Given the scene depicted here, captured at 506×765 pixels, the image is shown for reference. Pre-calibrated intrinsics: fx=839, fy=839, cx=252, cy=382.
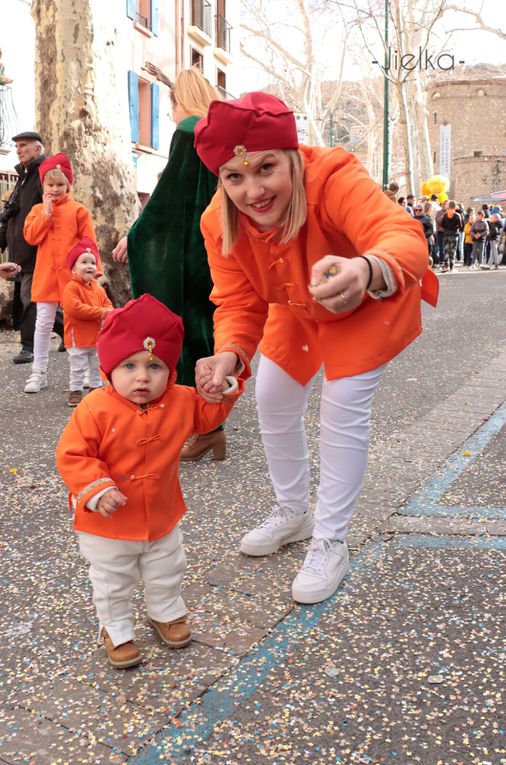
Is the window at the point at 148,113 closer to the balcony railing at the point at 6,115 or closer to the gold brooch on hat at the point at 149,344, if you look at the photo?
the balcony railing at the point at 6,115

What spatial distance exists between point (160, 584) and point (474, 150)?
239 feet

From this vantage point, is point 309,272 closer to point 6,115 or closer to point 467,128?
point 6,115

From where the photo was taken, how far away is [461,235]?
80.0 feet

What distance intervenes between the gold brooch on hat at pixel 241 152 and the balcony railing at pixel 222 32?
30.1 meters

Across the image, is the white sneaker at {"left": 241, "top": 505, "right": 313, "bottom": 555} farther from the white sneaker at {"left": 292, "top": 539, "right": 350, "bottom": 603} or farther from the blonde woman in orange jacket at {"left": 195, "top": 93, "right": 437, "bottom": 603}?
the white sneaker at {"left": 292, "top": 539, "right": 350, "bottom": 603}

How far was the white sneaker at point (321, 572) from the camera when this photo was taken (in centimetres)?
260

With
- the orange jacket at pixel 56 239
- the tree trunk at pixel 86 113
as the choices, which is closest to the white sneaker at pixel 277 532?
the orange jacket at pixel 56 239

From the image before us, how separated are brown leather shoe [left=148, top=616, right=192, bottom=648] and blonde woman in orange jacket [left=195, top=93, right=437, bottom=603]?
41cm

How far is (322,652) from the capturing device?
2311mm

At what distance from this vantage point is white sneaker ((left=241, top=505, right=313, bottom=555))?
9.75 ft

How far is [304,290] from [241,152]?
18.9 inches

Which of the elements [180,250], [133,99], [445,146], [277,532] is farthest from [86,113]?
[445,146]

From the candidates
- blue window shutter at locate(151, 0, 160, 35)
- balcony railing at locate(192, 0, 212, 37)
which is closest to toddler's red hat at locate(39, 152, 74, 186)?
blue window shutter at locate(151, 0, 160, 35)

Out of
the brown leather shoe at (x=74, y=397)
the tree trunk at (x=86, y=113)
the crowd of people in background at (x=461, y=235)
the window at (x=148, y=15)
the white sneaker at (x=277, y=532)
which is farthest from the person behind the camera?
the window at (x=148, y=15)
